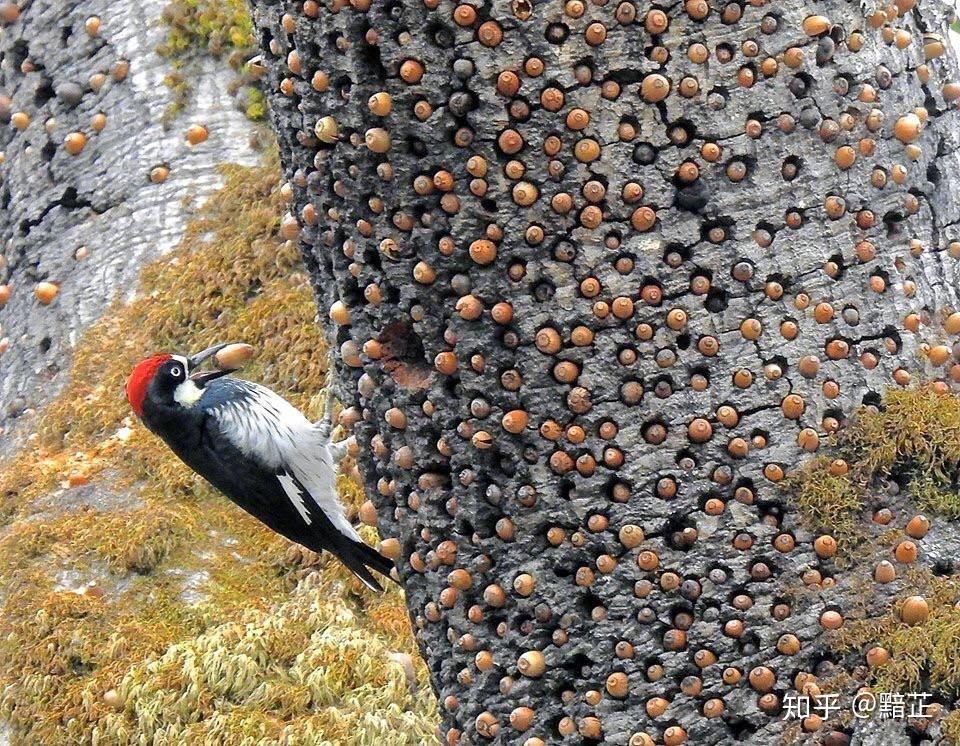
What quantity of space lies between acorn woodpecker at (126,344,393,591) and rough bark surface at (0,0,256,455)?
4.70 ft

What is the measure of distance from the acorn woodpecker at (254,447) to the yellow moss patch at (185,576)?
0.27 m

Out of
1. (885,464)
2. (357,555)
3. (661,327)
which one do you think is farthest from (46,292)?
(885,464)

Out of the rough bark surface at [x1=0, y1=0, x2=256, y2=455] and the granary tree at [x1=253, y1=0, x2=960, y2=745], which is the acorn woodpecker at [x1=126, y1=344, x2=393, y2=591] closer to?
the rough bark surface at [x1=0, y1=0, x2=256, y2=455]

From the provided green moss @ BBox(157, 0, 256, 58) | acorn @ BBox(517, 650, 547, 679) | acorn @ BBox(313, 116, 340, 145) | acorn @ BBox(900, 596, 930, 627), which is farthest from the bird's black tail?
green moss @ BBox(157, 0, 256, 58)

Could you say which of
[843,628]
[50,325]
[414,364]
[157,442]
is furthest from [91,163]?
[843,628]

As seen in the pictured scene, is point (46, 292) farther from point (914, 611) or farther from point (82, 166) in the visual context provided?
point (914, 611)

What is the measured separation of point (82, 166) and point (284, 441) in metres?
2.40

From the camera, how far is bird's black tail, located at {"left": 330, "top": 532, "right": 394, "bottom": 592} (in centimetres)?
365

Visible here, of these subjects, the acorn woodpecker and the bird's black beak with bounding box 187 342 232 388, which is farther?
the bird's black beak with bounding box 187 342 232 388

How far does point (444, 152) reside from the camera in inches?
85.8

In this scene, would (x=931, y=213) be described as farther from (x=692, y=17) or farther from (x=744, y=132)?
(x=692, y=17)

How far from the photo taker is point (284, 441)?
4.07 meters

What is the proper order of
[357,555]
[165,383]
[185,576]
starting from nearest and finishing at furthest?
[357,555], [165,383], [185,576]

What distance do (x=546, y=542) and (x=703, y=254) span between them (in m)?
0.66
